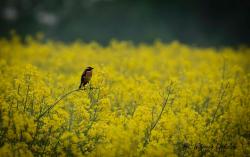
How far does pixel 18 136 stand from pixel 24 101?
1.11m

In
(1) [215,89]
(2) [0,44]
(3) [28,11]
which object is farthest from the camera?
(3) [28,11]

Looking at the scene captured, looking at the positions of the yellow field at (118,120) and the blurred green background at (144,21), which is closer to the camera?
the yellow field at (118,120)

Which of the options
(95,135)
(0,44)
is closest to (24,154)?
(95,135)

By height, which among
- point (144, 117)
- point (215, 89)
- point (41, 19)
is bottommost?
point (144, 117)

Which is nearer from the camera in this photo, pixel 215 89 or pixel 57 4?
pixel 215 89

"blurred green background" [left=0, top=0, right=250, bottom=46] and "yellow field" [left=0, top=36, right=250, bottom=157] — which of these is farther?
"blurred green background" [left=0, top=0, right=250, bottom=46]

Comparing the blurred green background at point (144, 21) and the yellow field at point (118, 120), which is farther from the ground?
the blurred green background at point (144, 21)

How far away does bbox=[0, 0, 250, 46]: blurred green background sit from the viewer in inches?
866

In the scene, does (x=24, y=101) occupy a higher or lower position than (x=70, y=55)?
lower

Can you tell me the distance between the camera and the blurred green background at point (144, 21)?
866 inches

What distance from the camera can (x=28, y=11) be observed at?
2817 cm

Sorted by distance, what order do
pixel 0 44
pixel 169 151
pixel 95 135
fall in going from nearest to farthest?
pixel 169 151, pixel 95 135, pixel 0 44

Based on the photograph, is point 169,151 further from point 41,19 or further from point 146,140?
point 41,19

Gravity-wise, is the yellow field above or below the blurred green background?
below
